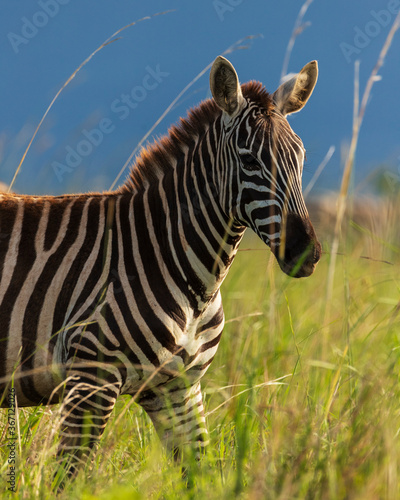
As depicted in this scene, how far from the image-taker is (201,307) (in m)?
3.79

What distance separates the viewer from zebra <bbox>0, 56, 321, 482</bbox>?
3.46 meters

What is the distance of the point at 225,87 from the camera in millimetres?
3734

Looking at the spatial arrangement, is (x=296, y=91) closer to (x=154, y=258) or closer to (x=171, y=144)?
(x=171, y=144)

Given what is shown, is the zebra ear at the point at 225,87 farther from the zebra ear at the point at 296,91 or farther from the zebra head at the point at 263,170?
the zebra ear at the point at 296,91

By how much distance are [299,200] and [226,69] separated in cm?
96

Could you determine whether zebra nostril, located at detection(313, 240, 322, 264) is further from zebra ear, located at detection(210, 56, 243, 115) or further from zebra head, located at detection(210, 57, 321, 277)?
zebra ear, located at detection(210, 56, 243, 115)

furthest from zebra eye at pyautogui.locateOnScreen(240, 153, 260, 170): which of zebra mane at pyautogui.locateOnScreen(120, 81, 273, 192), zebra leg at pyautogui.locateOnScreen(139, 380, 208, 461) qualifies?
zebra leg at pyautogui.locateOnScreen(139, 380, 208, 461)

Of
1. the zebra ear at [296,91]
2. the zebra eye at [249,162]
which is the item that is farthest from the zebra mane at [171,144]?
the zebra eye at [249,162]

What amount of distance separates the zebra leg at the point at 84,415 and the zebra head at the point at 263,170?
4.15 ft

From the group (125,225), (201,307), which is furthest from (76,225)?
(201,307)

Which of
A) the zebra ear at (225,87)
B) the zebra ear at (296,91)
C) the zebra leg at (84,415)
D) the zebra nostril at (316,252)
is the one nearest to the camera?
the zebra nostril at (316,252)

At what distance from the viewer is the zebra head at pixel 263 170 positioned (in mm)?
3322

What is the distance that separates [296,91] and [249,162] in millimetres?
866

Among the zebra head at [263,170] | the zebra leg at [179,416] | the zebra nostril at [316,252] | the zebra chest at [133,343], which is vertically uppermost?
the zebra head at [263,170]
